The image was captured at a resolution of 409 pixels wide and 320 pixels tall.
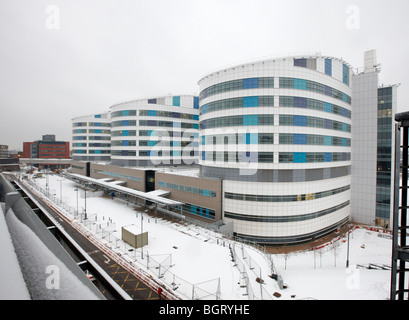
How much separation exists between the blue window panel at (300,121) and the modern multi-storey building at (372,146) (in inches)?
841

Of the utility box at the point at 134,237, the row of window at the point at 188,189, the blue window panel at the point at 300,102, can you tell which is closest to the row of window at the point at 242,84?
the blue window panel at the point at 300,102

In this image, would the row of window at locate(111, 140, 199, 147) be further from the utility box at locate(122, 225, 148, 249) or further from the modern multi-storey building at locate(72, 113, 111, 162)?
the utility box at locate(122, 225, 148, 249)

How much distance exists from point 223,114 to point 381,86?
36.5 metres

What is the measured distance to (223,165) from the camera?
33.8m

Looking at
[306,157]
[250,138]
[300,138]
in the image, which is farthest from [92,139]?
[306,157]

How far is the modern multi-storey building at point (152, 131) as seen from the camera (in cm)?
5712

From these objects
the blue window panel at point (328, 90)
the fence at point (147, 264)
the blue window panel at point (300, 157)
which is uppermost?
the blue window panel at point (328, 90)

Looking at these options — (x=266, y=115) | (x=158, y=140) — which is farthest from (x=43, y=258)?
(x=158, y=140)

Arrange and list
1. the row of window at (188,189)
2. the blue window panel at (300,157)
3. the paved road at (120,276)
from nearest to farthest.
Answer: the paved road at (120,276), the blue window panel at (300,157), the row of window at (188,189)

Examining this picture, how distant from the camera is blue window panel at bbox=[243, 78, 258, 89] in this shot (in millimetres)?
31625

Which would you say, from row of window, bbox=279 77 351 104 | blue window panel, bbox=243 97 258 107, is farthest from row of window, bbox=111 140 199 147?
row of window, bbox=279 77 351 104

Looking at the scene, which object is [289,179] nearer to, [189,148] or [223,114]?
[223,114]

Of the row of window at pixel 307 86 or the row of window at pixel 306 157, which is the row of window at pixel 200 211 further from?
the row of window at pixel 307 86

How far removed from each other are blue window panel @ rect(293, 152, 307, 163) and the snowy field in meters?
13.5
